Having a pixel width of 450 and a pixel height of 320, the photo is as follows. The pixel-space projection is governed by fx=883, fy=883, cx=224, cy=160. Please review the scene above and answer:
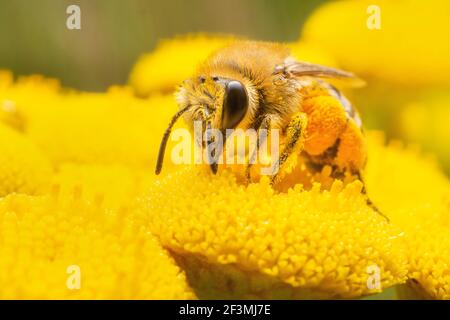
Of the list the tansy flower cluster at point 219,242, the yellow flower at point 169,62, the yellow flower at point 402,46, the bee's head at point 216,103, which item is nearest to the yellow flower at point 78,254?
the tansy flower cluster at point 219,242

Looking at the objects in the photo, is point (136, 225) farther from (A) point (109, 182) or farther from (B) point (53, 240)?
(A) point (109, 182)

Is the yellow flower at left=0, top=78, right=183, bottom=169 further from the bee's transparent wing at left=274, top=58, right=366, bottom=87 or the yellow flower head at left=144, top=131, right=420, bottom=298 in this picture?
the yellow flower head at left=144, top=131, right=420, bottom=298

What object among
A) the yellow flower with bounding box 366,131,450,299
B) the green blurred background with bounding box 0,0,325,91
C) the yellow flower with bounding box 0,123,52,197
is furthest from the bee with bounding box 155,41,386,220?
the green blurred background with bounding box 0,0,325,91

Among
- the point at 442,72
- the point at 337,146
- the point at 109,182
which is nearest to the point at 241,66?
the point at 337,146

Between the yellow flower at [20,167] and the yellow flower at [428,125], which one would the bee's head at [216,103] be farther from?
the yellow flower at [428,125]

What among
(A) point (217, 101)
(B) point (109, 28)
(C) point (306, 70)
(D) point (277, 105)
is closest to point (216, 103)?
(A) point (217, 101)
